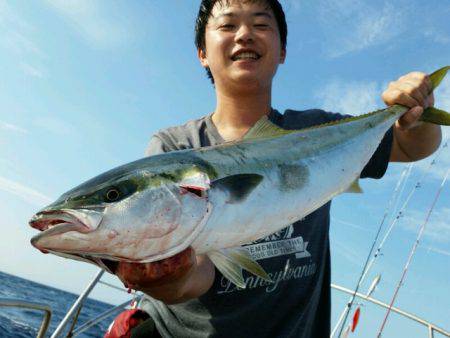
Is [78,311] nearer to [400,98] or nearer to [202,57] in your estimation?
[202,57]

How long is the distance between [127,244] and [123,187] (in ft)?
0.94

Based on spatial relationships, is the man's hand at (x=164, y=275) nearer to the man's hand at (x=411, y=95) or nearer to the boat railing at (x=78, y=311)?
the man's hand at (x=411, y=95)

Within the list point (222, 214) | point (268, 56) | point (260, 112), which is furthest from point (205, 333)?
point (268, 56)

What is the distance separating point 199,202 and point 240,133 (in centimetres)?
150

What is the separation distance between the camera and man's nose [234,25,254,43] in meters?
3.17

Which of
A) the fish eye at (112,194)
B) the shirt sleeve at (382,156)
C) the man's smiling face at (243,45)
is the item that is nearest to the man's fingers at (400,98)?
the shirt sleeve at (382,156)

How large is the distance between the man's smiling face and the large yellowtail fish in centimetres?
84

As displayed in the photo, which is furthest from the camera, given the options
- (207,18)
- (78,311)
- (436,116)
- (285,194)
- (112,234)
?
(78,311)

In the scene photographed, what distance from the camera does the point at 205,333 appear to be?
2641 millimetres

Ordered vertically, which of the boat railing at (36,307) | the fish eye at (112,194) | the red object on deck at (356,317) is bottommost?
the boat railing at (36,307)

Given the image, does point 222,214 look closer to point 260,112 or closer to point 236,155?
point 236,155

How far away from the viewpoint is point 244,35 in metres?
3.18

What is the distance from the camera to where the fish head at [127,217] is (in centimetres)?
172

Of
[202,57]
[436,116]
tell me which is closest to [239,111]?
[202,57]
